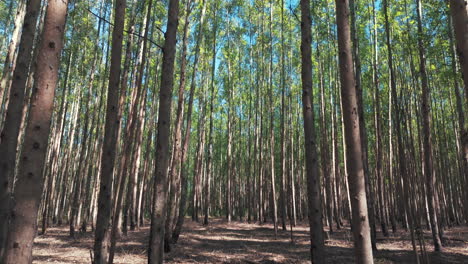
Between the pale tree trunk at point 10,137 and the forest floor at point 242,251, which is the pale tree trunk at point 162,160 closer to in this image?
the pale tree trunk at point 10,137

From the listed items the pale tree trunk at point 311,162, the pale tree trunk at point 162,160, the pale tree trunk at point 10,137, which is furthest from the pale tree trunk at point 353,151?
the pale tree trunk at point 10,137

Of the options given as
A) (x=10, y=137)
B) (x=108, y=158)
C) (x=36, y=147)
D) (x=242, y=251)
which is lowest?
(x=242, y=251)

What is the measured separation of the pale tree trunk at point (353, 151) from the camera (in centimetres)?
280

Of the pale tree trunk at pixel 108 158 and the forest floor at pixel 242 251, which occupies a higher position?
the pale tree trunk at pixel 108 158

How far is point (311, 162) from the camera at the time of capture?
5086 mm

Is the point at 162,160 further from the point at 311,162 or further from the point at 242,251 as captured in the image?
the point at 242,251

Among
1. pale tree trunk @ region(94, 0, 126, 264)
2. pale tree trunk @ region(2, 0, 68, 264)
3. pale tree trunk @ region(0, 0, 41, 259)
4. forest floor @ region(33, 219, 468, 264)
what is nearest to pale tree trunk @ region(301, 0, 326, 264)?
forest floor @ region(33, 219, 468, 264)

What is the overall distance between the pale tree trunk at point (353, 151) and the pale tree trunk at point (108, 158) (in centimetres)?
311

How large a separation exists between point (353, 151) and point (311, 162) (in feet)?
7.08

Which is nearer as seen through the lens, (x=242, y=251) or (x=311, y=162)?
(x=311, y=162)

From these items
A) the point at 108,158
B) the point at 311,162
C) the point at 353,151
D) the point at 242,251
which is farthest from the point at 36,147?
the point at 242,251

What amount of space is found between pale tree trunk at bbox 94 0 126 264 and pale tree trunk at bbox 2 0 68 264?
1.50 metres

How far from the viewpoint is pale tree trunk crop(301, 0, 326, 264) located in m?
4.68

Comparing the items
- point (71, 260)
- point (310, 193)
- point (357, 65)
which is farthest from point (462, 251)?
point (71, 260)
